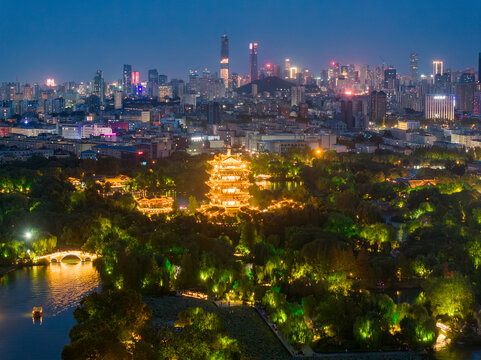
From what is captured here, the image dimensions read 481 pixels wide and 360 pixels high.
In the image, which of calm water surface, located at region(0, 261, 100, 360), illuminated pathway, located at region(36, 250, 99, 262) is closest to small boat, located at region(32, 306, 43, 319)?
calm water surface, located at region(0, 261, 100, 360)

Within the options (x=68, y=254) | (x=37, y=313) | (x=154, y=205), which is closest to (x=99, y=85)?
(x=154, y=205)

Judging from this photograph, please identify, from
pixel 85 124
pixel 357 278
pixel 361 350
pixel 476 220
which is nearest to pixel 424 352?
pixel 361 350

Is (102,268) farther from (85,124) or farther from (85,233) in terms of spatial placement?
(85,124)

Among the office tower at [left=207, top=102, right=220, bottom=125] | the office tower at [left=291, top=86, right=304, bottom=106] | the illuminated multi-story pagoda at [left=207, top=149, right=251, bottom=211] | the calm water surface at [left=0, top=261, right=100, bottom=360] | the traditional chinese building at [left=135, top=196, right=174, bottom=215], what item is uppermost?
the office tower at [left=291, top=86, right=304, bottom=106]

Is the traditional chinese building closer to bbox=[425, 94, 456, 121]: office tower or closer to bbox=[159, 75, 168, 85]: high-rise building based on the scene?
bbox=[425, 94, 456, 121]: office tower

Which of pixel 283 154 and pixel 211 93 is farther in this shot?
pixel 211 93

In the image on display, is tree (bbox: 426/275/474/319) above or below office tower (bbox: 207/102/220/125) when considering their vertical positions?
below

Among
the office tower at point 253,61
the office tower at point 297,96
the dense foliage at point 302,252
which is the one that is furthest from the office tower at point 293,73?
the dense foliage at point 302,252
